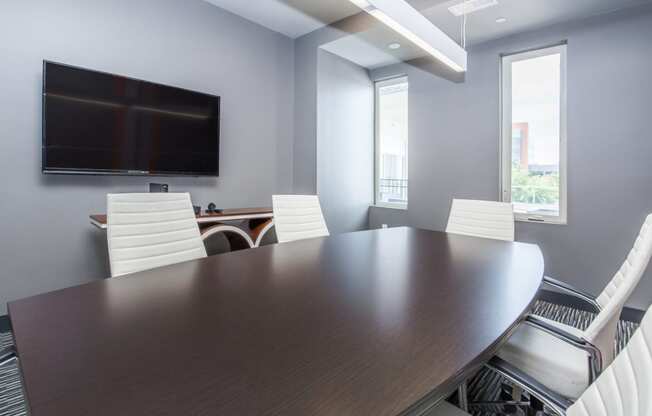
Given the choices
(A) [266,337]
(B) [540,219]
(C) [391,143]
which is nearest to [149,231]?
(A) [266,337]

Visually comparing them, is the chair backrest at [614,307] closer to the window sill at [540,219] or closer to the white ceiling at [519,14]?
the window sill at [540,219]

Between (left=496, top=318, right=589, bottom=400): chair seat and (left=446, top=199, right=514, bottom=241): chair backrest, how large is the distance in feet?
4.14

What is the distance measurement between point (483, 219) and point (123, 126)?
3107 mm

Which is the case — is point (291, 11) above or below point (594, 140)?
above

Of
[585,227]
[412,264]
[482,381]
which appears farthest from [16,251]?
[585,227]

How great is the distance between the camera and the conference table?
23.5 inches

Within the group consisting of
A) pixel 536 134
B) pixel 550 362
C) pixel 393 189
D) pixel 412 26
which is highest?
pixel 412 26

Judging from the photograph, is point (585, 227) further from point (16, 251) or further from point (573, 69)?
point (16, 251)

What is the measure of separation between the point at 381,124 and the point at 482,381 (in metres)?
3.88

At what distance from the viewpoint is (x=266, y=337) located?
83cm

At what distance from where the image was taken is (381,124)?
16.8 ft

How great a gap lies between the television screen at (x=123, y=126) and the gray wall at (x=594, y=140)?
118 inches

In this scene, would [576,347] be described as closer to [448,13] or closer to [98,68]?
[448,13]

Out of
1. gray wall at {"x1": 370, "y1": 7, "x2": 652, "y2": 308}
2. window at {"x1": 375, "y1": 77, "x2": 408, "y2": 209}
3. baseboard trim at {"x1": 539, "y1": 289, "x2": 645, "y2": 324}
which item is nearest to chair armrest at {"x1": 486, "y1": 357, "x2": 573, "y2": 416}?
baseboard trim at {"x1": 539, "y1": 289, "x2": 645, "y2": 324}
